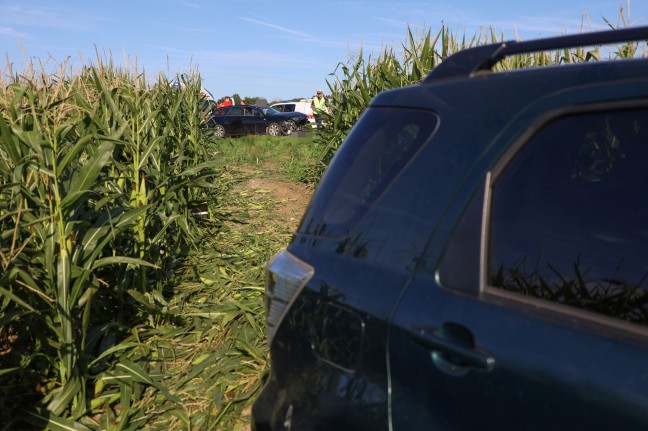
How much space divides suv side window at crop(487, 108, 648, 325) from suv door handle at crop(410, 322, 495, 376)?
5.9 inches

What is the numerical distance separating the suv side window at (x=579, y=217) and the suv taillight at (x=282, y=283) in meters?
0.58

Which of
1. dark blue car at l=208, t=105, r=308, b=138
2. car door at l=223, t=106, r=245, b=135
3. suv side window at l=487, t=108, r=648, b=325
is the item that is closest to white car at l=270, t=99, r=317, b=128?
dark blue car at l=208, t=105, r=308, b=138

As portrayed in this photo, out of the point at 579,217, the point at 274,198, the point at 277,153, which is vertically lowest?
the point at 277,153

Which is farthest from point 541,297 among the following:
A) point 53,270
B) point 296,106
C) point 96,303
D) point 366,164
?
point 296,106

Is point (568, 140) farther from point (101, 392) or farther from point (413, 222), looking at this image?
point (101, 392)

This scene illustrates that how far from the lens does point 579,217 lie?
141cm

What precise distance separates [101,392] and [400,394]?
2.75 metres

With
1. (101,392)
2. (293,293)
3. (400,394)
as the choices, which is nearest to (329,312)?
(293,293)

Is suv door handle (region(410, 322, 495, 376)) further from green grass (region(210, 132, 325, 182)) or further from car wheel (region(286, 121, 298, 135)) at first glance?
car wheel (region(286, 121, 298, 135))

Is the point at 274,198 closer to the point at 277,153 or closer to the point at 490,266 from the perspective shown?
the point at 277,153

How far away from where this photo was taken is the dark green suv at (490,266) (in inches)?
49.3

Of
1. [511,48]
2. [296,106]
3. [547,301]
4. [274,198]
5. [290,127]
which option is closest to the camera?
[547,301]

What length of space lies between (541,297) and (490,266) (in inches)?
5.3

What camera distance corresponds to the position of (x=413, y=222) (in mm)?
1575
